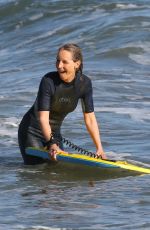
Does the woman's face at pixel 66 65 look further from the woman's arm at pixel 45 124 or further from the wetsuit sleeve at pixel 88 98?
the woman's arm at pixel 45 124

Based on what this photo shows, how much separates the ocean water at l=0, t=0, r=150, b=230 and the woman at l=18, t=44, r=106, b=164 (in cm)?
41

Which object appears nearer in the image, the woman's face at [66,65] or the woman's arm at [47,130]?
the woman's face at [66,65]

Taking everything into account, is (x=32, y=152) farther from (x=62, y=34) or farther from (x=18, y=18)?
(x=18, y=18)

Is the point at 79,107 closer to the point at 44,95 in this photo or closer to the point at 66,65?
the point at 44,95

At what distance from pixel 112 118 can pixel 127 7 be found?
38.6 ft

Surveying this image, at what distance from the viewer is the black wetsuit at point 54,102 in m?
7.91

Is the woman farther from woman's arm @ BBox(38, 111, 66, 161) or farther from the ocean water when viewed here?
the ocean water

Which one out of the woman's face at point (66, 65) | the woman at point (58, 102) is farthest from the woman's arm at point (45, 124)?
the woman's face at point (66, 65)

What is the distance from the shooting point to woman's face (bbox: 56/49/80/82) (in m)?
7.67

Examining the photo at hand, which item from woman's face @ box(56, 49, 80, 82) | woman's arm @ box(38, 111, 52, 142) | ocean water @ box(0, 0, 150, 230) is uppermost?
woman's face @ box(56, 49, 80, 82)

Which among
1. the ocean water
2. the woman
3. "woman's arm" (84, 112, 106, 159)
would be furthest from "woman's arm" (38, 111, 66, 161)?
"woman's arm" (84, 112, 106, 159)

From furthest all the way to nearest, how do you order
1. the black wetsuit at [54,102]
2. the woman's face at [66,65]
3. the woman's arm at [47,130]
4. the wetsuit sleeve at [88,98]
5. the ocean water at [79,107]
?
1. the wetsuit sleeve at [88,98]
2. the black wetsuit at [54,102]
3. the woman's arm at [47,130]
4. the woman's face at [66,65]
5. the ocean water at [79,107]

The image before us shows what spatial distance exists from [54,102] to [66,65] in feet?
1.71

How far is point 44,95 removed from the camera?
25.9 ft
